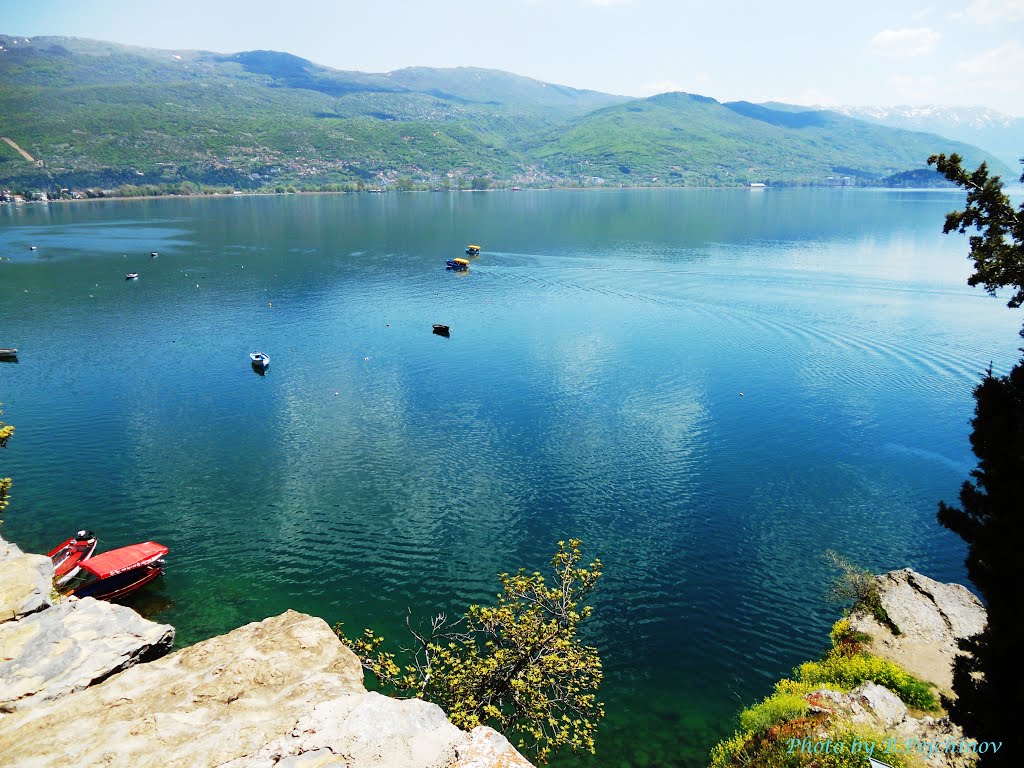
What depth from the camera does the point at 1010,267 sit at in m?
23.8

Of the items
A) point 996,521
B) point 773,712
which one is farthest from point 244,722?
point 996,521

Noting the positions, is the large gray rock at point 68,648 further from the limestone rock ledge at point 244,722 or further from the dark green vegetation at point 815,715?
the dark green vegetation at point 815,715

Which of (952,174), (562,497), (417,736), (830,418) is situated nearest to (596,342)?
(830,418)

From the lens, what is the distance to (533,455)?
6412 cm

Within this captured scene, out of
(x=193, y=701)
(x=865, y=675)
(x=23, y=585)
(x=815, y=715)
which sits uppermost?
(x=193, y=701)

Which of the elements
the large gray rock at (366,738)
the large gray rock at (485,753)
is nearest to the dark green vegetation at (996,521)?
the large gray rock at (485,753)

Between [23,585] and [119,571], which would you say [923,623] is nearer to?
[23,585]

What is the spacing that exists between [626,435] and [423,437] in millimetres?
24200

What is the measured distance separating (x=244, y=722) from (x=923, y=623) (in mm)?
42385

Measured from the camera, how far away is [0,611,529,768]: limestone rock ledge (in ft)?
60.0

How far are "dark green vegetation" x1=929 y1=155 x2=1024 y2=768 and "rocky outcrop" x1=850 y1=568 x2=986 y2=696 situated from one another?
555 inches

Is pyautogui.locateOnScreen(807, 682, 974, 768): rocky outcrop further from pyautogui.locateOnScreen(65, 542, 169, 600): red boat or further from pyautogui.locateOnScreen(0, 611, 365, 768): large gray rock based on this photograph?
pyautogui.locateOnScreen(65, 542, 169, 600): red boat

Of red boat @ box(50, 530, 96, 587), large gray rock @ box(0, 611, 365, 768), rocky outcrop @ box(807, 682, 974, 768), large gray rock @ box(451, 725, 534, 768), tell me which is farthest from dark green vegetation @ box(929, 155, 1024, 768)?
red boat @ box(50, 530, 96, 587)

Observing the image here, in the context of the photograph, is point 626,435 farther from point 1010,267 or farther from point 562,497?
point 1010,267
